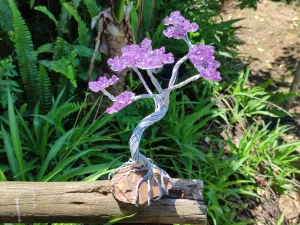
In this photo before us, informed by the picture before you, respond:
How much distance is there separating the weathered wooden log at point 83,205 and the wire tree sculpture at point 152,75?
80 millimetres

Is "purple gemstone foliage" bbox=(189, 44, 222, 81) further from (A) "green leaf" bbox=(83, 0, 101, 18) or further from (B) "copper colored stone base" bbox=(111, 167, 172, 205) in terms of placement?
(A) "green leaf" bbox=(83, 0, 101, 18)

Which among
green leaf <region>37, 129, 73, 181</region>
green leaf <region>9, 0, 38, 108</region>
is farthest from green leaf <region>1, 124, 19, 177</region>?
green leaf <region>9, 0, 38, 108</region>

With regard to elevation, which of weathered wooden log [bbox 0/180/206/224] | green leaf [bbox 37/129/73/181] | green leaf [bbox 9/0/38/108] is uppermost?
green leaf [bbox 9/0/38/108]

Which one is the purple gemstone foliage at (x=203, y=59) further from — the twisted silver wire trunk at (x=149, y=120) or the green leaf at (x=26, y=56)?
the green leaf at (x=26, y=56)

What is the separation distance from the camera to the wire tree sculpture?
134cm

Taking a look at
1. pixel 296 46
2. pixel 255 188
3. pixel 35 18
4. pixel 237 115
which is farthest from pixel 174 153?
pixel 296 46

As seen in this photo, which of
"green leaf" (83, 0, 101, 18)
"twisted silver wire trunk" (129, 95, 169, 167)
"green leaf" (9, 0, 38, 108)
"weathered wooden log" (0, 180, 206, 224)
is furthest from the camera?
"green leaf" (83, 0, 101, 18)

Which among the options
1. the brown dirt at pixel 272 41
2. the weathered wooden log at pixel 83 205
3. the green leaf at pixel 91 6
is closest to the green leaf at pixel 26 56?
the green leaf at pixel 91 6

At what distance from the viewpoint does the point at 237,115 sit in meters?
3.38

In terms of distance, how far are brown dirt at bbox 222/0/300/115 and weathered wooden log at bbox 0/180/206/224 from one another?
2679 millimetres

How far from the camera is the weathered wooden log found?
1592mm

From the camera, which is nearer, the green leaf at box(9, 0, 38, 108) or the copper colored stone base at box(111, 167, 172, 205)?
the copper colored stone base at box(111, 167, 172, 205)

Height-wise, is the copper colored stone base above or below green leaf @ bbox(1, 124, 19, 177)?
above

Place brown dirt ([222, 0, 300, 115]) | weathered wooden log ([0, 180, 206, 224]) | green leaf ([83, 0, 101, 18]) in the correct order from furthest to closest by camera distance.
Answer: brown dirt ([222, 0, 300, 115]) → green leaf ([83, 0, 101, 18]) → weathered wooden log ([0, 180, 206, 224])
